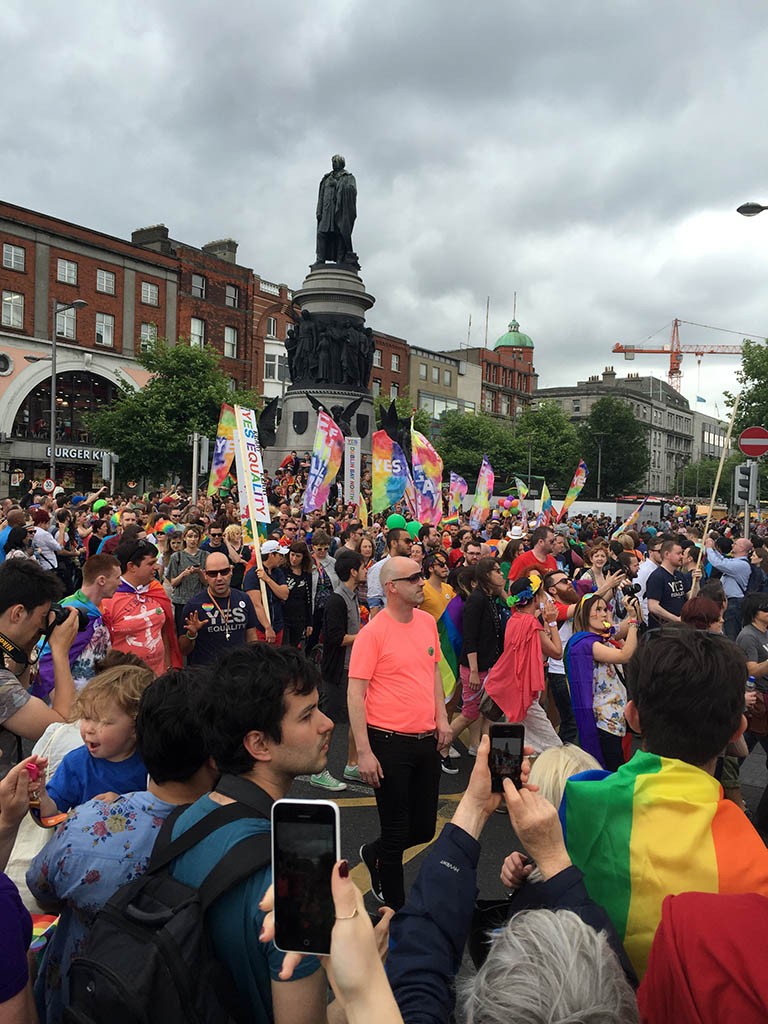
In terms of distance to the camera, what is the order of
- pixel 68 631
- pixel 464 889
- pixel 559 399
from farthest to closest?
1. pixel 559 399
2. pixel 68 631
3. pixel 464 889

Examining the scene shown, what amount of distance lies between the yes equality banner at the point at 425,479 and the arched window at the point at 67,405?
85.8 feet

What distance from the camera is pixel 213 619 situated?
5562 millimetres

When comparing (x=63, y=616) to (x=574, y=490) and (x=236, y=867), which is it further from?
(x=574, y=490)

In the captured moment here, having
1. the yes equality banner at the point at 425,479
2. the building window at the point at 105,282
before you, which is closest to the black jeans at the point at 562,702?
the yes equality banner at the point at 425,479

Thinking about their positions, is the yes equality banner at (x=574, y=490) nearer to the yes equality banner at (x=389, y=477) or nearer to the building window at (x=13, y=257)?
the yes equality banner at (x=389, y=477)

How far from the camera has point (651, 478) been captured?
121 m

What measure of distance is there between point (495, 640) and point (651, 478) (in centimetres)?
12196

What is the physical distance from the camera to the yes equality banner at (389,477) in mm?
14461

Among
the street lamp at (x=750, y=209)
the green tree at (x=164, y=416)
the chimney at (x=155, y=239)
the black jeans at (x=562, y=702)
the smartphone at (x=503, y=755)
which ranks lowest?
the black jeans at (x=562, y=702)

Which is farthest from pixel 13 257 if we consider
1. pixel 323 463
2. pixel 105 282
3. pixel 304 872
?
pixel 304 872

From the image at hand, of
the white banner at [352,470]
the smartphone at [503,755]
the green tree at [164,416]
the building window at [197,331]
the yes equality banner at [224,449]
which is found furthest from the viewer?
the building window at [197,331]

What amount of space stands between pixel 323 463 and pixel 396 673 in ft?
35.3

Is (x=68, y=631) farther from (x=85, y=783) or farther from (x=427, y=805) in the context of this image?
(x=427, y=805)

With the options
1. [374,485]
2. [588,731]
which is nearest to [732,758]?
[588,731]
